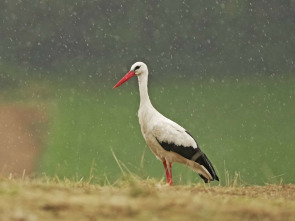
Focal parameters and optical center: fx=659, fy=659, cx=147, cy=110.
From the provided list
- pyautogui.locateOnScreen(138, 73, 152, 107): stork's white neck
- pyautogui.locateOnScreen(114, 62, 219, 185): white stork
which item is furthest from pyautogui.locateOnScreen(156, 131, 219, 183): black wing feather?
pyautogui.locateOnScreen(138, 73, 152, 107): stork's white neck

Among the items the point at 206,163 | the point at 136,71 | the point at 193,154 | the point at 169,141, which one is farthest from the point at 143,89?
the point at 206,163

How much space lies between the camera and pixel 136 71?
9.09 meters

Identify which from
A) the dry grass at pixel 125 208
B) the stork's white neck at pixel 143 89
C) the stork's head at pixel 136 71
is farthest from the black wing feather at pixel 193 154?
the dry grass at pixel 125 208

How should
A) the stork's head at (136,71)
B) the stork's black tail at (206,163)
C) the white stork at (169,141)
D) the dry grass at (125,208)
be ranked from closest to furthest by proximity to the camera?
1. the dry grass at (125,208)
2. the white stork at (169,141)
3. the stork's black tail at (206,163)
4. the stork's head at (136,71)

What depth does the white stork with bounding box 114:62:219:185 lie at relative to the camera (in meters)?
8.51

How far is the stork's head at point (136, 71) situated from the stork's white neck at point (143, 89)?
0.05 m

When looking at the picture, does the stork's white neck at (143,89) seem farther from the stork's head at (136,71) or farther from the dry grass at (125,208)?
the dry grass at (125,208)

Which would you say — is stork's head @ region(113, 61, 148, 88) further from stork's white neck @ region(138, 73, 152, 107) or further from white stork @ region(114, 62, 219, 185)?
white stork @ region(114, 62, 219, 185)

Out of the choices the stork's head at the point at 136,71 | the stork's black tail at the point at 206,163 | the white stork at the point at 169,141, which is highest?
the stork's head at the point at 136,71

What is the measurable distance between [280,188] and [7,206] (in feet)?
17.1

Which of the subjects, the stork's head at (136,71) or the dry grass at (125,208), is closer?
the dry grass at (125,208)

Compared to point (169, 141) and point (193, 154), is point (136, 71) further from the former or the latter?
point (193, 154)

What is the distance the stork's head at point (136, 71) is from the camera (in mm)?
9039

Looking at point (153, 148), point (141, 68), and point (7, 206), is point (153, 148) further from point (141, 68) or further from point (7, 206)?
point (7, 206)
